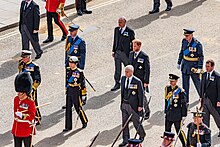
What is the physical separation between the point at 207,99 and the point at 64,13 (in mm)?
6994

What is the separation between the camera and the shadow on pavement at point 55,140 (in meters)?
17.4

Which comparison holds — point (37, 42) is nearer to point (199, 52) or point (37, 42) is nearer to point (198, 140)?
point (199, 52)

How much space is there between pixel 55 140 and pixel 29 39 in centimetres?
475

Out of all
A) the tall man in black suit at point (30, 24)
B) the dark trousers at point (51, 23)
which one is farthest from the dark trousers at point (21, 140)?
the dark trousers at point (51, 23)

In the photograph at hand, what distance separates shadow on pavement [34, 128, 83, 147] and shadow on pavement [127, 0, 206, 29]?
6.59 meters

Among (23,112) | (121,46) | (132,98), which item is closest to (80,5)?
(121,46)

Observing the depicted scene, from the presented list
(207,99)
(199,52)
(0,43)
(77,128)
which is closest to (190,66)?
(199,52)

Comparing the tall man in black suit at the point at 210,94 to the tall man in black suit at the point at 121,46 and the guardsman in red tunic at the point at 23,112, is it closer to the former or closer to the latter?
the tall man in black suit at the point at 121,46

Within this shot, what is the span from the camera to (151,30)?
77.3ft

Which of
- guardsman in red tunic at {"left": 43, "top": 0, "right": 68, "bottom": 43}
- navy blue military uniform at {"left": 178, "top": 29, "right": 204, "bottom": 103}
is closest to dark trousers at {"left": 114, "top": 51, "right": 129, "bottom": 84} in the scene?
navy blue military uniform at {"left": 178, "top": 29, "right": 204, "bottom": 103}

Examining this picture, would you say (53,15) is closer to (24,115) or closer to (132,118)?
(132,118)

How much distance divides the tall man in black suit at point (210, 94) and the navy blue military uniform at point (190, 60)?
1370 mm

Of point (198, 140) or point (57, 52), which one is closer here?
point (198, 140)

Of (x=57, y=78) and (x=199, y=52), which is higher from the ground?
(x=199, y=52)
